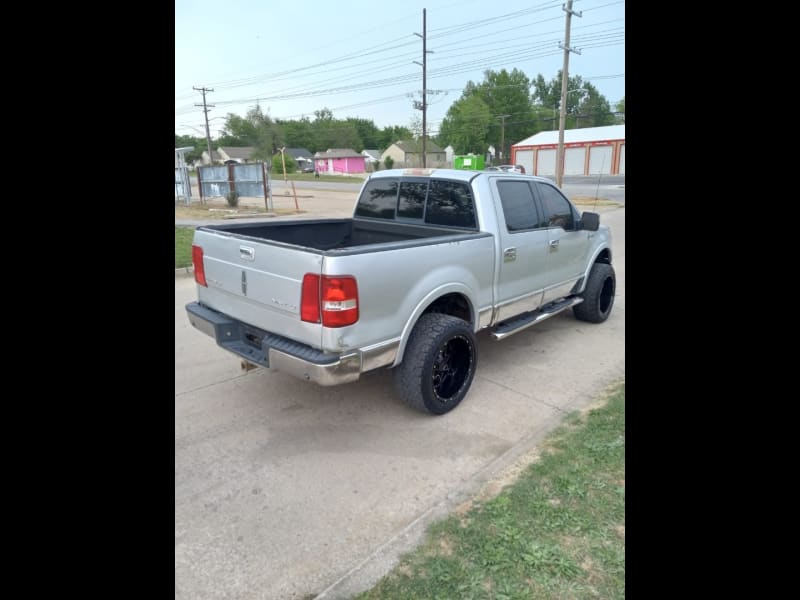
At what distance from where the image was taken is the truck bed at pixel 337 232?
450 centimetres

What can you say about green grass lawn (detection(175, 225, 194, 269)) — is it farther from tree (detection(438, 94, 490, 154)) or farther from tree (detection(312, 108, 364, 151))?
tree (detection(312, 108, 364, 151))

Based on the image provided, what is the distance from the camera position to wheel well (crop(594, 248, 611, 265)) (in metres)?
6.36

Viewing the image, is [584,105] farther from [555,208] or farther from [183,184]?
[555,208]

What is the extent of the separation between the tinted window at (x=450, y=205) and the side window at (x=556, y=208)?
1.13m

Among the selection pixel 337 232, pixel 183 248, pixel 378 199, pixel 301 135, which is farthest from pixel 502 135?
pixel 337 232

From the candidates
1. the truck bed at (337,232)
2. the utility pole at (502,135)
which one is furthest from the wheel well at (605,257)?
the utility pole at (502,135)

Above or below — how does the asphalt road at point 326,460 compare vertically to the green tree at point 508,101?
below

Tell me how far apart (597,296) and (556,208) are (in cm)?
136

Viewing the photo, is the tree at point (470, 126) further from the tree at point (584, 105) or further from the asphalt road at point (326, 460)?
the asphalt road at point (326, 460)

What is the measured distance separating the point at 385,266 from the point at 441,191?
5.52 ft

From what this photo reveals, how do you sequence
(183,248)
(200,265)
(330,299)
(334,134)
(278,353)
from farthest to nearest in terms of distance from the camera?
(334,134), (183,248), (200,265), (278,353), (330,299)

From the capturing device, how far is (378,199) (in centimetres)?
529

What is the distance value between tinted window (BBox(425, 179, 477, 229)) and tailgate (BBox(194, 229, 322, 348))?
6.08 ft
